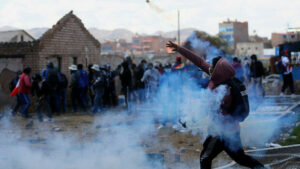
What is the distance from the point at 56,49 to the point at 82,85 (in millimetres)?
2599

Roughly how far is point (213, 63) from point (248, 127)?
3361mm

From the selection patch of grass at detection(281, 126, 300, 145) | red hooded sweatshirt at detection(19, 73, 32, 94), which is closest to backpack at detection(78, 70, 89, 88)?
red hooded sweatshirt at detection(19, 73, 32, 94)

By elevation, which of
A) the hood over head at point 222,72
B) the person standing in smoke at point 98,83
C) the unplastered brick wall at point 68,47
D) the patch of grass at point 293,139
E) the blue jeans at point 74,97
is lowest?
the patch of grass at point 293,139

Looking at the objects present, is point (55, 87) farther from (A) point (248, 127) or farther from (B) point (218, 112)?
(B) point (218, 112)

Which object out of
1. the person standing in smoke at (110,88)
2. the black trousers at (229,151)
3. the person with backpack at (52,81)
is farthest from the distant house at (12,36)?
the black trousers at (229,151)

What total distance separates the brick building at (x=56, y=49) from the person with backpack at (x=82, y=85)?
1.93m

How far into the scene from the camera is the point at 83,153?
22.0 feet

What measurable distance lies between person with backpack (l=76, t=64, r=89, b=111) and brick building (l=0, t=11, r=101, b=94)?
193 centimetres

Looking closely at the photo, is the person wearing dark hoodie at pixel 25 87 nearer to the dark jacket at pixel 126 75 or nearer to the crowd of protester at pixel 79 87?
the crowd of protester at pixel 79 87

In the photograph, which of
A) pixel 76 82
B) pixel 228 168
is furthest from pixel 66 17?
pixel 228 168

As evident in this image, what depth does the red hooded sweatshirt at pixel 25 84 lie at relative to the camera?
35.2ft

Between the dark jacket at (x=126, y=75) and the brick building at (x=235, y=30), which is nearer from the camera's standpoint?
the dark jacket at (x=126, y=75)

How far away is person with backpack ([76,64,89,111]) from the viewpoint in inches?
504

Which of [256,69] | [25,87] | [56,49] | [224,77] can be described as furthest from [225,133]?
[56,49]
